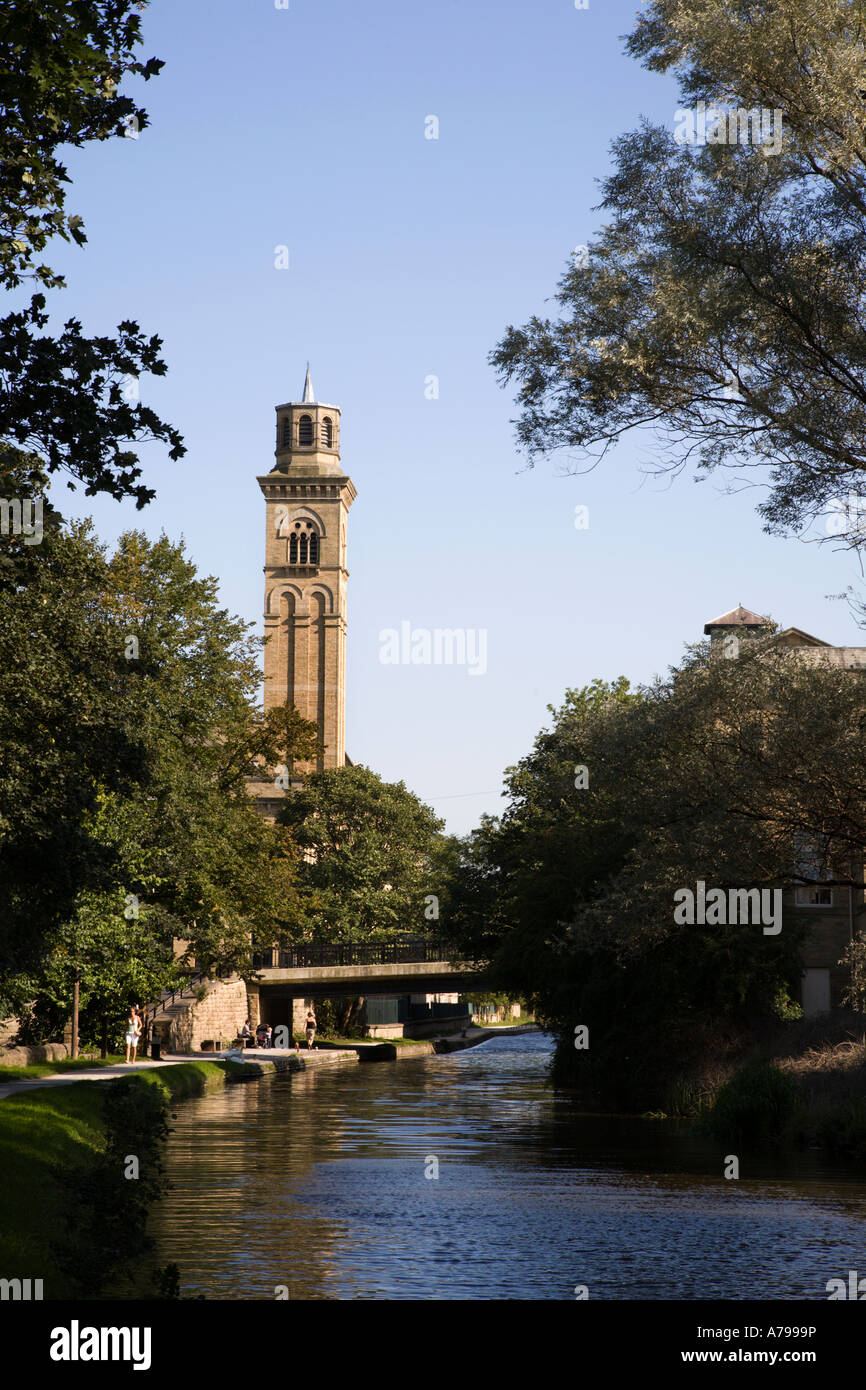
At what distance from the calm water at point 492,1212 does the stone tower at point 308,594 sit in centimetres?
8765

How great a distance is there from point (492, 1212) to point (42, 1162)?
6617 millimetres

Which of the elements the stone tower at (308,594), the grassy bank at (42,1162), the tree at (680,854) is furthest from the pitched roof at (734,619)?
the stone tower at (308,594)

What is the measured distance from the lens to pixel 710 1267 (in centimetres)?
1755

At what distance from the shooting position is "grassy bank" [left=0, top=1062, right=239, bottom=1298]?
1449cm

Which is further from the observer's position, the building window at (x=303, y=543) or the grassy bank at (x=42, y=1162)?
the building window at (x=303, y=543)

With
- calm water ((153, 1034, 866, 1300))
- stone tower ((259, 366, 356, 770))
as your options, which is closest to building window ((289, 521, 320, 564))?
stone tower ((259, 366, 356, 770))

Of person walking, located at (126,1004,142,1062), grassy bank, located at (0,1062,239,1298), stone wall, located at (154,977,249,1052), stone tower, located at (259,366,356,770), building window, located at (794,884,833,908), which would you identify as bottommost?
stone wall, located at (154,977,249,1052)

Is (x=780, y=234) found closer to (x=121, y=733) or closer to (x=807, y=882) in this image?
(x=807, y=882)

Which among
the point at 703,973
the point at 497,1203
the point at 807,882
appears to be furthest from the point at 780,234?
the point at 703,973

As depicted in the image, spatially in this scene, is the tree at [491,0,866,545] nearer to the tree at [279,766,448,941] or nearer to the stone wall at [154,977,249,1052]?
the stone wall at [154,977,249,1052]

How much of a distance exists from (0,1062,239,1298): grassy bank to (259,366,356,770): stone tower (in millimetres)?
91904

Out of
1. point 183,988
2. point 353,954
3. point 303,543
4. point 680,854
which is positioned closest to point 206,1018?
point 183,988

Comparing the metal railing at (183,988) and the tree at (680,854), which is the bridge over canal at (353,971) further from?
the tree at (680,854)

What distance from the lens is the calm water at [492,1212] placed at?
1681 centimetres
